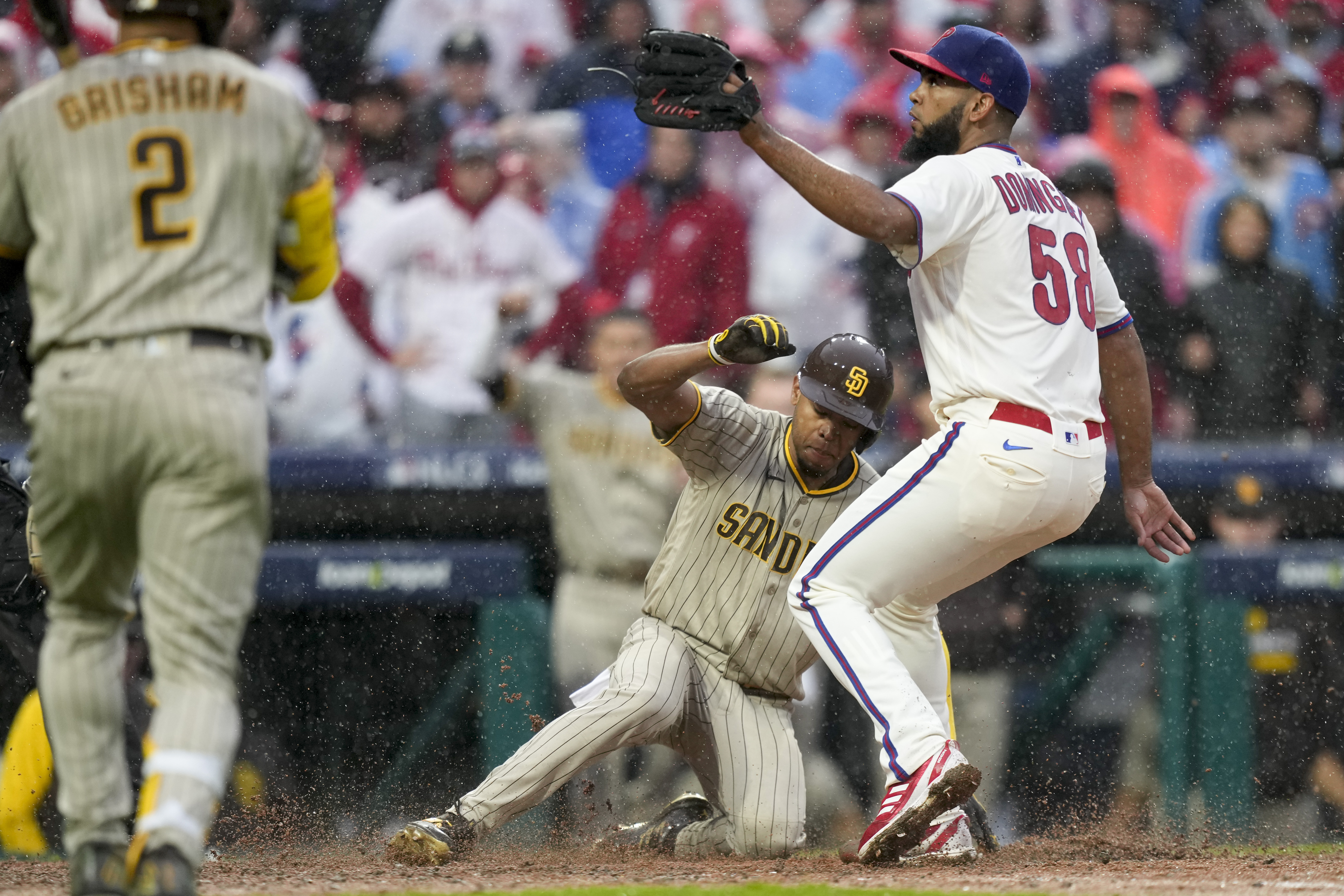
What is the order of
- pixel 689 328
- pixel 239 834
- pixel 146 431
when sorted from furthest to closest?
1. pixel 689 328
2. pixel 239 834
3. pixel 146 431

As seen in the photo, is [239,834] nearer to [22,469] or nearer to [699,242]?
[22,469]

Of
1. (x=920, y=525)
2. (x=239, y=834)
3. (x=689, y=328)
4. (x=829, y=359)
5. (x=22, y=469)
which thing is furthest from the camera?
(x=689, y=328)

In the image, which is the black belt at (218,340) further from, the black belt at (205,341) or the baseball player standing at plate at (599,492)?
the baseball player standing at plate at (599,492)

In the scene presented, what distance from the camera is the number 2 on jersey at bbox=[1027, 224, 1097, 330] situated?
372 centimetres

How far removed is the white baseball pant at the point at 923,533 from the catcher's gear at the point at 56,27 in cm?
201

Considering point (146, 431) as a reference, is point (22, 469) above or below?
below

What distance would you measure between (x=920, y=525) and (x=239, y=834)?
2832 mm

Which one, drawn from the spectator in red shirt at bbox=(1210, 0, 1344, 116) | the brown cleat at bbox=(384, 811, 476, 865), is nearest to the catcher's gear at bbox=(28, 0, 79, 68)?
the brown cleat at bbox=(384, 811, 476, 865)

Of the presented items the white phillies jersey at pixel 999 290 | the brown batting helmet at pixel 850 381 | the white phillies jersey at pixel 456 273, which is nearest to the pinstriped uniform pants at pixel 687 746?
the brown batting helmet at pixel 850 381

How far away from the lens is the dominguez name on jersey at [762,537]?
4.34 m

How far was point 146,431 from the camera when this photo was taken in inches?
99.7

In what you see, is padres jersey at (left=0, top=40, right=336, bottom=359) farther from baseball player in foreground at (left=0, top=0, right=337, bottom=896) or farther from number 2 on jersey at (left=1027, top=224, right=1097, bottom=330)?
number 2 on jersey at (left=1027, top=224, right=1097, bottom=330)

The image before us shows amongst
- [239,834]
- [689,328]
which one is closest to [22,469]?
[239,834]

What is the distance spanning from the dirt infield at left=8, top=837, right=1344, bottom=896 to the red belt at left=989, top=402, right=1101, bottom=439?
3.39 feet
